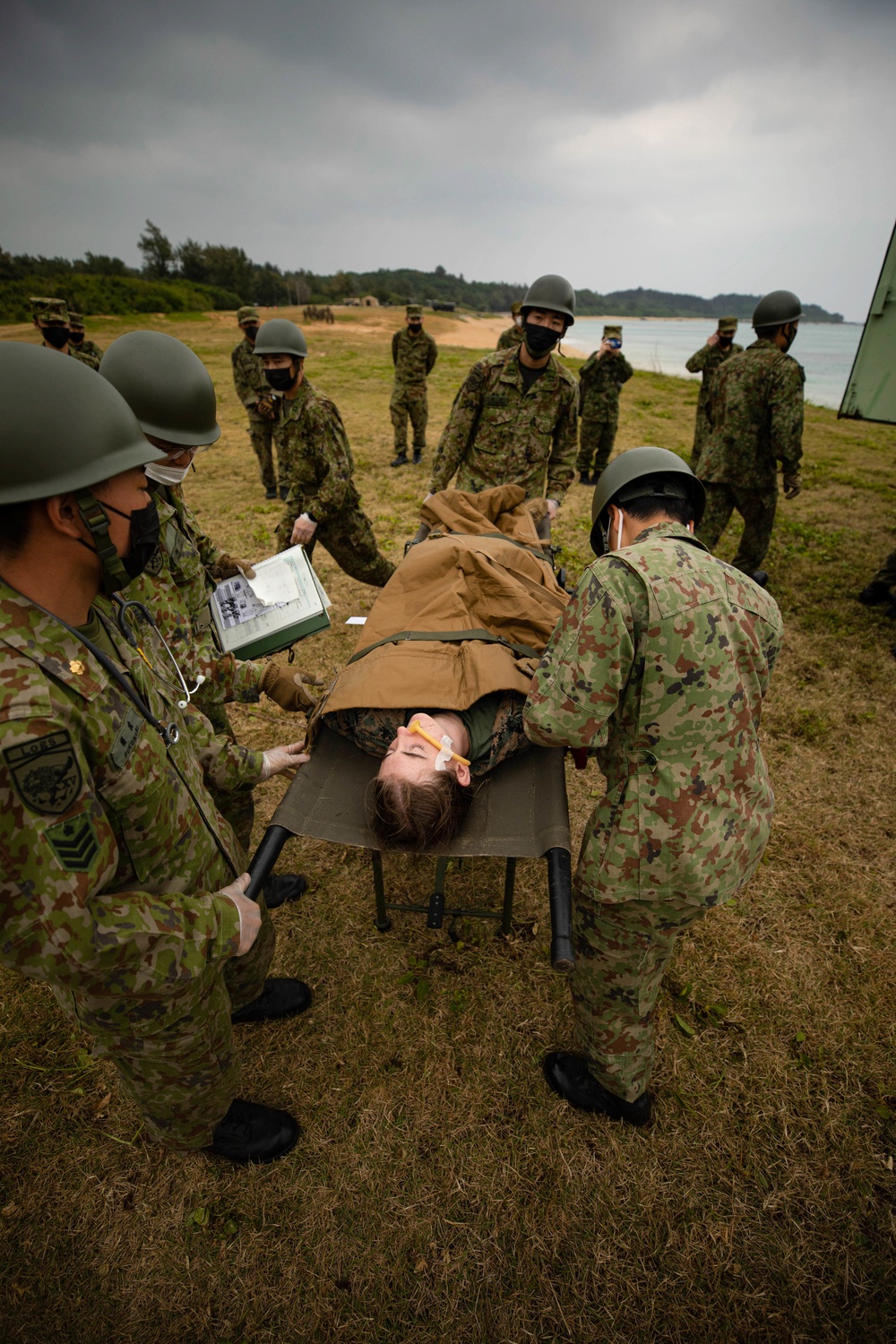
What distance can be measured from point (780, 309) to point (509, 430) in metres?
2.65

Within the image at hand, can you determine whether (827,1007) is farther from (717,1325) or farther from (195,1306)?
(195,1306)

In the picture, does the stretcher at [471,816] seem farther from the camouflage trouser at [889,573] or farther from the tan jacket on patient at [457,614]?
the camouflage trouser at [889,573]

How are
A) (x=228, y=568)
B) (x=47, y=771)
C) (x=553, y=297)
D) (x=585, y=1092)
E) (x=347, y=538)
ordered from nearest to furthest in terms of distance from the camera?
(x=47, y=771) < (x=585, y=1092) < (x=228, y=568) < (x=553, y=297) < (x=347, y=538)

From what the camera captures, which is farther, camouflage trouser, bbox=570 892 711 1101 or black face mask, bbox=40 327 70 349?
black face mask, bbox=40 327 70 349

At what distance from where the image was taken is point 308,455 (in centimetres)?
429

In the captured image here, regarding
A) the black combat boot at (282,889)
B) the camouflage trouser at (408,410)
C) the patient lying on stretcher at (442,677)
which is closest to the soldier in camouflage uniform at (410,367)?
the camouflage trouser at (408,410)

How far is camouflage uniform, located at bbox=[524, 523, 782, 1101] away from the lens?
5.30ft

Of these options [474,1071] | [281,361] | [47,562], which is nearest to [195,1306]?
[474,1071]

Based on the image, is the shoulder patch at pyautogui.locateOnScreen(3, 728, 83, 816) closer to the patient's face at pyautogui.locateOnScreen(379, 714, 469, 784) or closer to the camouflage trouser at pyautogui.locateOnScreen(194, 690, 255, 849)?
the patient's face at pyautogui.locateOnScreen(379, 714, 469, 784)

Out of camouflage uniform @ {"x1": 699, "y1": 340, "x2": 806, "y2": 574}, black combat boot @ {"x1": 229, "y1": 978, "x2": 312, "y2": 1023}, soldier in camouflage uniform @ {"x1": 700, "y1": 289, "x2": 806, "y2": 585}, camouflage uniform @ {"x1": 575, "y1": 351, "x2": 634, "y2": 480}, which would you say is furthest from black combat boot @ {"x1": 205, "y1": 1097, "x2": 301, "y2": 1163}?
camouflage uniform @ {"x1": 575, "y1": 351, "x2": 634, "y2": 480}

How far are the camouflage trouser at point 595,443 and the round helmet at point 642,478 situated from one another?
21.8 ft

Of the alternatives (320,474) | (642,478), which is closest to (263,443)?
(320,474)

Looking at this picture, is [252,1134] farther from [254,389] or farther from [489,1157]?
[254,389]

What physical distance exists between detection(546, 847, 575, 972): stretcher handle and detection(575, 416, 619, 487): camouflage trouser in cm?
732
